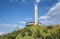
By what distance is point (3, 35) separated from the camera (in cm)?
6344

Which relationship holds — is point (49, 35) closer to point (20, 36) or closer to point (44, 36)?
point (44, 36)

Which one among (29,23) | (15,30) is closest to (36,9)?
(29,23)

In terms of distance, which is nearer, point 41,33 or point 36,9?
point 41,33

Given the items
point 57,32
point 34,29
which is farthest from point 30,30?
point 57,32

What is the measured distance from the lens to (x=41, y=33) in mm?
51656

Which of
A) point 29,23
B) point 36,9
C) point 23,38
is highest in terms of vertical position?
point 36,9

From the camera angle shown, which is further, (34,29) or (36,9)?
(36,9)

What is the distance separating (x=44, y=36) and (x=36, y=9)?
50.9 ft

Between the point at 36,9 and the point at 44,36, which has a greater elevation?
the point at 36,9

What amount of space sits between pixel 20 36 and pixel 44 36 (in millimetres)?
7052

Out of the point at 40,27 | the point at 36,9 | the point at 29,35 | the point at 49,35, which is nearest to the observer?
the point at 49,35

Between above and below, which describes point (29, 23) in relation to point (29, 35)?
above

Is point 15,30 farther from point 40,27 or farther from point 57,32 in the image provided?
point 57,32

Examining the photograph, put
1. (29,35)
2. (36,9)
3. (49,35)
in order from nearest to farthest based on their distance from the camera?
(49,35) < (29,35) < (36,9)
